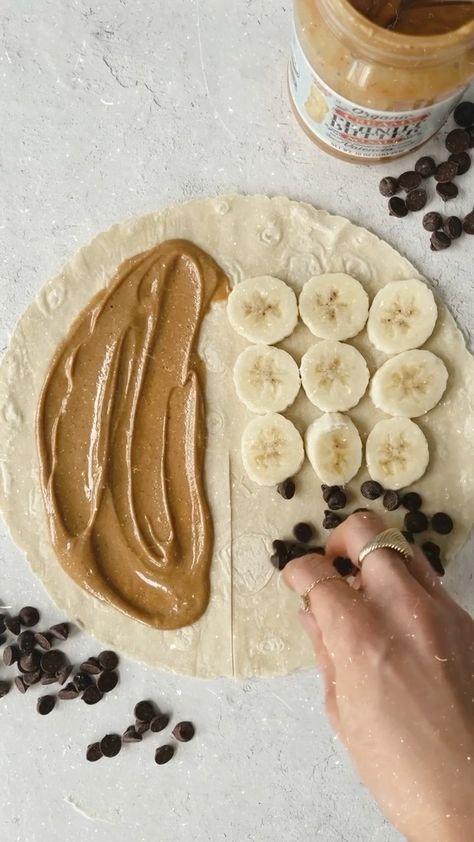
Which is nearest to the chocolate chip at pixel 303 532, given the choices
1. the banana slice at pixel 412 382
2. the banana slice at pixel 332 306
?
the banana slice at pixel 412 382

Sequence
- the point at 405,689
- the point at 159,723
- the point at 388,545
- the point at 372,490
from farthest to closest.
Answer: the point at 159,723 < the point at 372,490 < the point at 388,545 < the point at 405,689

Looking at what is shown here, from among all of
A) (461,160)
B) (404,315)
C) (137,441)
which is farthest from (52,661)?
(461,160)

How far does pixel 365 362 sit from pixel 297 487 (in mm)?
373

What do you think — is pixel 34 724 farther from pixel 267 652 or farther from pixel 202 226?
pixel 202 226

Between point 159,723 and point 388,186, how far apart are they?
1.56m

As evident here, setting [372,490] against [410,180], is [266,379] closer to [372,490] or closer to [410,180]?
[372,490]

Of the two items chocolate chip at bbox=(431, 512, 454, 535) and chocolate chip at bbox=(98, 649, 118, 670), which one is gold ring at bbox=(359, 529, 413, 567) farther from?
chocolate chip at bbox=(98, 649, 118, 670)

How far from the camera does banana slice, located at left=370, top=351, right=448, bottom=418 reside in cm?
183

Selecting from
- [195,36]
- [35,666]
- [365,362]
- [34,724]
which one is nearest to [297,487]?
[365,362]

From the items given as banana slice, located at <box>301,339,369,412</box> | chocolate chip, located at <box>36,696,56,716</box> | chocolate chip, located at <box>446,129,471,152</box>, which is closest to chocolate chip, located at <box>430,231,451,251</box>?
chocolate chip, located at <box>446,129,471,152</box>

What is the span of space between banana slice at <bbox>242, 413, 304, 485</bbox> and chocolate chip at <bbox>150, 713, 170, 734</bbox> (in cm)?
70

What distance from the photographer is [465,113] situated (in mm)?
1884

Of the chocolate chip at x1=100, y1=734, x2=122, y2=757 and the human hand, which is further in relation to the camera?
the chocolate chip at x1=100, y1=734, x2=122, y2=757

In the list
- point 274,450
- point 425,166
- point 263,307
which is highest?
point 425,166
